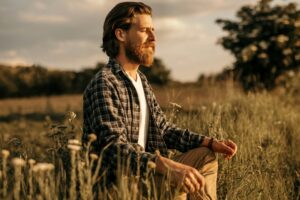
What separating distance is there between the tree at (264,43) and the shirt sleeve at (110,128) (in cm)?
969

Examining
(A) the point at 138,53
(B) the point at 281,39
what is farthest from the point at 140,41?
(B) the point at 281,39

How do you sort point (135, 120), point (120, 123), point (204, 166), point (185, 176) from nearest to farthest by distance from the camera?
point (185, 176) < point (120, 123) < point (204, 166) < point (135, 120)

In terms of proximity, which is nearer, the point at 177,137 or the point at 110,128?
the point at 110,128

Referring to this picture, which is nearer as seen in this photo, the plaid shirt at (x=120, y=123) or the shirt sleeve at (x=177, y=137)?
the plaid shirt at (x=120, y=123)

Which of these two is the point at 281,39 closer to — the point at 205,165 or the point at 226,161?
the point at 226,161

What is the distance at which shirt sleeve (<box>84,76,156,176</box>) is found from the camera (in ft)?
9.48

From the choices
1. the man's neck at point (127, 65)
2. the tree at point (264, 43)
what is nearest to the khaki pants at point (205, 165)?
the man's neck at point (127, 65)

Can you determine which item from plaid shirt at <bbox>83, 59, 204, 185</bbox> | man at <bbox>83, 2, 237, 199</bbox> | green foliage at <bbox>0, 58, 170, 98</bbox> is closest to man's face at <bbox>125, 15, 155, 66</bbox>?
man at <bbox>83, 2, 237, 199</bbox>

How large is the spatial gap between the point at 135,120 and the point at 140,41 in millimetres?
532

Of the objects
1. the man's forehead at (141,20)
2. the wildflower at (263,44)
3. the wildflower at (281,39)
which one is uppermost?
the wildflower at (281,39)

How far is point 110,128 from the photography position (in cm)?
300

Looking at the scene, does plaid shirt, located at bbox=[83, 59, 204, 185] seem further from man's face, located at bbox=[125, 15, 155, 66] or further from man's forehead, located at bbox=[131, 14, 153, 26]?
man's forehead, located at bbox=[131, 14, 153, 26]

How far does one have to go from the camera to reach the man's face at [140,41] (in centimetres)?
353

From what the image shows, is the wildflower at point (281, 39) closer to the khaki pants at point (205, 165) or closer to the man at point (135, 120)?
the man at point (135, 120)
